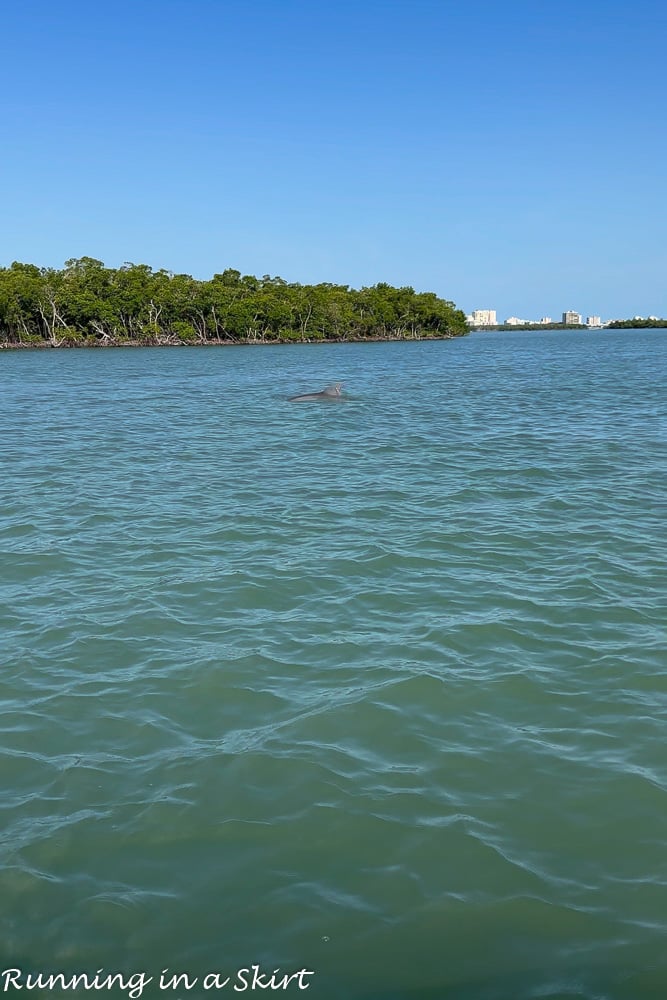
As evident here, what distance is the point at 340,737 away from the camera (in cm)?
618

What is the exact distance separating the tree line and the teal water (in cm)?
8367

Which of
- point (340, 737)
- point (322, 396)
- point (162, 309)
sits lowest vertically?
point (340, 737)

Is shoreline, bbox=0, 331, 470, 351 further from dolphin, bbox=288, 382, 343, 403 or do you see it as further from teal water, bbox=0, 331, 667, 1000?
teal water, bbox=0, 331, 667, 1000

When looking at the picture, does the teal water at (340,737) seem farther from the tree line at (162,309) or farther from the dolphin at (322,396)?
the tree line at (162,309)

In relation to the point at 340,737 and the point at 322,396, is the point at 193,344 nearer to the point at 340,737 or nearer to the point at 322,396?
the point at 322,396

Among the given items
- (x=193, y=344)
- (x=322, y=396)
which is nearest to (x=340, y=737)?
(x=322, y=396)

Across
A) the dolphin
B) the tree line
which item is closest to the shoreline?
the tree line

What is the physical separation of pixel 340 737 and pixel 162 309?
98078 millimetres

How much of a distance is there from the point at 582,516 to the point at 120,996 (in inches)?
390

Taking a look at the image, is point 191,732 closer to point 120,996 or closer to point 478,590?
point 120,996

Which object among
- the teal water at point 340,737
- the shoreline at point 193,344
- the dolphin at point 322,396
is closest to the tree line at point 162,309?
the shoreline at point 193,344

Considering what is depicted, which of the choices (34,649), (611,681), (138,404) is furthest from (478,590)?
(138,404)

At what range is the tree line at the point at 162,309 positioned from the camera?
9150 centimetres

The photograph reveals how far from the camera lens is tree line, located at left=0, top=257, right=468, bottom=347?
91.5 m
